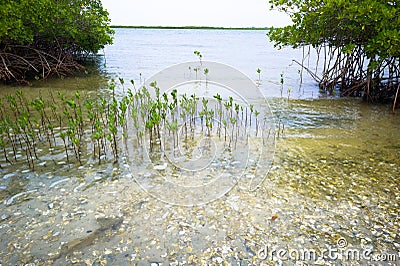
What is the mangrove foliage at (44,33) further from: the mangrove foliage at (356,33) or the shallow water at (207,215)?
the mangrove foliage at (356,33)

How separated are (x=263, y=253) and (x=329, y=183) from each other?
1738 millimetres

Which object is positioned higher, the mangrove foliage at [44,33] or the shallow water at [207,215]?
the mangrove foliage at [44,33]

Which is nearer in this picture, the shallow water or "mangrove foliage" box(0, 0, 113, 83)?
the shallow water

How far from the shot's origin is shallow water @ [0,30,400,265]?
3059 mm

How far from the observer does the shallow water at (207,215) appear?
3.06 m

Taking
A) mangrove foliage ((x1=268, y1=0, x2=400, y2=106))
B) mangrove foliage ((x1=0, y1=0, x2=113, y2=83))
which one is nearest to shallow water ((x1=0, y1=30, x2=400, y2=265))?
mangrove foliage ((x1=268, y1=0, x2=400, y2=106))

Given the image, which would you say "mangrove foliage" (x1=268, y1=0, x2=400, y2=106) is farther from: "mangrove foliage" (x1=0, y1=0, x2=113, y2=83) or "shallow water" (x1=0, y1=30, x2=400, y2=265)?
"mangrove foliage" (x1=0, y1=0, x2=113, y2=83)

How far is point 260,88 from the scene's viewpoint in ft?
39.2

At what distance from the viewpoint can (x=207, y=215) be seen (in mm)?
3662

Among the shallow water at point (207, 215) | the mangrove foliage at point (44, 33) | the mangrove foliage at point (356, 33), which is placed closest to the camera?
the shallow water at point (207, 215)

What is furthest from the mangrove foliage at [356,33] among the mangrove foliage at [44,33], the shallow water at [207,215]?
the mangrove foliage at [44,33]

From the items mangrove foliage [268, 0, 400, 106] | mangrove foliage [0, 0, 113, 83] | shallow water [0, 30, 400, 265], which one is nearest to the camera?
shallow water [0, 30, 400, 265]

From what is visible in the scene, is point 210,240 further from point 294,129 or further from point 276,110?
point 276,110

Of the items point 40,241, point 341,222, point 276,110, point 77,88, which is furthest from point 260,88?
point 40,241
